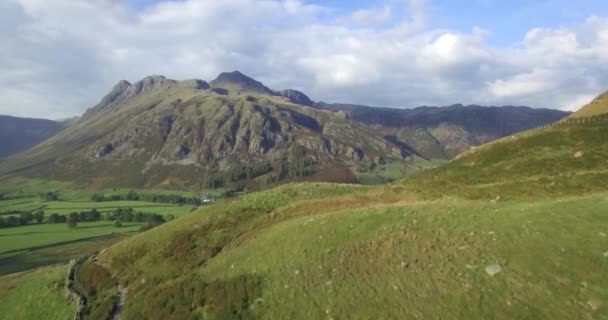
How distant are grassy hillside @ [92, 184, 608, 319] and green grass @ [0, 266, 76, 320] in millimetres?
5995

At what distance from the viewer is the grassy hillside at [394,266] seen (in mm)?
21016

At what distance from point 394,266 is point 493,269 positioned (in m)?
5.88

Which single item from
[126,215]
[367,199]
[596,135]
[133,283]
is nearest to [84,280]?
[133,283]

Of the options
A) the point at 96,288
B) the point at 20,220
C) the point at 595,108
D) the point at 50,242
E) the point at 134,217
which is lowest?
the point at 134,217

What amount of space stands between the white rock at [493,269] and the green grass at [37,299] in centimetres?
3394

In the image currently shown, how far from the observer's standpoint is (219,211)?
47250mm

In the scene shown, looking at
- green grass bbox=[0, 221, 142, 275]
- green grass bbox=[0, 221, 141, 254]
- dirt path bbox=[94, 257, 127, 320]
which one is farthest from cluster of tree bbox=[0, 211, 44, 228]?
dirt path bbox=[94, 257, 127, 320]

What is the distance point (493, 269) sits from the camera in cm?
2294

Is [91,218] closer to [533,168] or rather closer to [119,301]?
[119,301]

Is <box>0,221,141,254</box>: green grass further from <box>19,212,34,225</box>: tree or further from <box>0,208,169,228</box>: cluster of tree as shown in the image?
<box>19,212,34,225</box>: tree

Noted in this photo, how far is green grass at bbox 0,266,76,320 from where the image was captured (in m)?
37.2

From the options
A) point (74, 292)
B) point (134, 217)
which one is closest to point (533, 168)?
point (74, 292)

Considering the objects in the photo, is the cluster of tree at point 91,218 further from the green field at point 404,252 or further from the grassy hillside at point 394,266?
the grassy hillside at point 394,266

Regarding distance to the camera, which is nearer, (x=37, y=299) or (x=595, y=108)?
(x=37, y=299)
